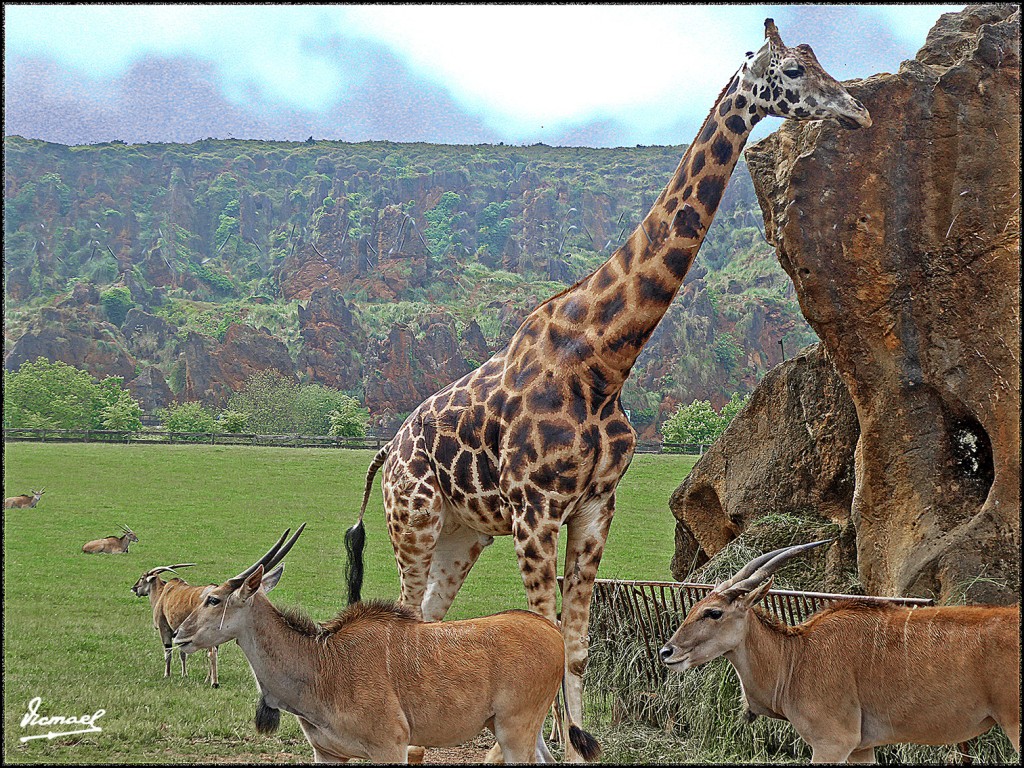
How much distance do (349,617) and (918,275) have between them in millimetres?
5491

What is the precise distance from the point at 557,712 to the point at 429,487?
2160 mm

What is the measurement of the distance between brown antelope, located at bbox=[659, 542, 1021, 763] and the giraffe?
1359 mm

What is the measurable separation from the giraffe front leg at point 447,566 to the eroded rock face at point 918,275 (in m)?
3.54

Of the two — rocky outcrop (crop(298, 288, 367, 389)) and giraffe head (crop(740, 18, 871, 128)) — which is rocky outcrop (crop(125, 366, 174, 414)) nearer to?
rocky outcrop (crop(298, 288, 367, 389))

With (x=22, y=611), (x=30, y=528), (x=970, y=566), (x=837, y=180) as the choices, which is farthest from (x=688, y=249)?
(x=30, y=528)

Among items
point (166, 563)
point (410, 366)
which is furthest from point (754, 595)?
point (410, 366)

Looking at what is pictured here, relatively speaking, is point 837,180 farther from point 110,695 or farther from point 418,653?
point 110,695

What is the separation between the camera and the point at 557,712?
25.4ft

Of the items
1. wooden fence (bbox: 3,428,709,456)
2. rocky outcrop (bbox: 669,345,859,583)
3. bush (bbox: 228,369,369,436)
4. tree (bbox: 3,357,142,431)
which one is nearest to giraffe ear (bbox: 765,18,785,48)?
rocky outcrop (bbox: 669,345,859,583)

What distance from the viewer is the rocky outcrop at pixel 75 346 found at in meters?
120

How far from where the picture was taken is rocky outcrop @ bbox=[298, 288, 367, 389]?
465ft

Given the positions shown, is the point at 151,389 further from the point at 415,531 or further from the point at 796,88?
the point at 796,88

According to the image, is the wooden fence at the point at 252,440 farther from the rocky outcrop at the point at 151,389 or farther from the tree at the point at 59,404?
the rocky outcrop at the point at 151,389

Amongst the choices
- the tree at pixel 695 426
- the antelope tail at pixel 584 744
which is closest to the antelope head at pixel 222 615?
the antelope tail at pixel 584 744
